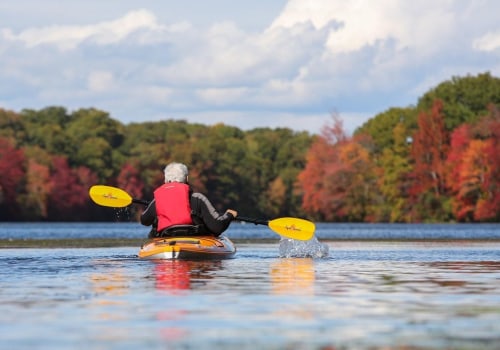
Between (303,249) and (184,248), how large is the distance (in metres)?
6.01

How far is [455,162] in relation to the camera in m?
126

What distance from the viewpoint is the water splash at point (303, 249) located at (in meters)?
33.1

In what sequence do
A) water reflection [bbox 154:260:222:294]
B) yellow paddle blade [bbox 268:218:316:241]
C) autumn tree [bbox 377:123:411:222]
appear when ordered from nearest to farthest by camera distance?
water reflection [bbox 154:260:222:294]
yellow paddle blade [bbox 268:218:316:241]
autumn tree [bbox 377:123:411:222]

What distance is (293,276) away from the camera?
923 inches

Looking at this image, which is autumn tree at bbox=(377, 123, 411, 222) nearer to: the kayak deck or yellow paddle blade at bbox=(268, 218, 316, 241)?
yellow paddle blade at bbox=(268, 218, 316, 241)

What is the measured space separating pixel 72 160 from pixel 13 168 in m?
16.8

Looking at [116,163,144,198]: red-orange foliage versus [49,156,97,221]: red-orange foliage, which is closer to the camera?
[49,156,97,221]: red-orange foliage

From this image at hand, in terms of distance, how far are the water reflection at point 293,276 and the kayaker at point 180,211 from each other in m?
1.73

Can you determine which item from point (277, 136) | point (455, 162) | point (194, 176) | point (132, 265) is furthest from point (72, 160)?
point (132, 265)

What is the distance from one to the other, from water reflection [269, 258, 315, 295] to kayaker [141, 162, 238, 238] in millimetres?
1728

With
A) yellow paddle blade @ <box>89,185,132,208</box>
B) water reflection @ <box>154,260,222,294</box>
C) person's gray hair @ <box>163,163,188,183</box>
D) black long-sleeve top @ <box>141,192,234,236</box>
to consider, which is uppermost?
person's gray hair @ <box>163,163,188,183</box>

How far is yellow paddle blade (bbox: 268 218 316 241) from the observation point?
1238 inches

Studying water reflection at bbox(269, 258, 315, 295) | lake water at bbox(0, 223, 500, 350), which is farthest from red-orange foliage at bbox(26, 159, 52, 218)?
lake water at bbox(0, 223, 500, 350)

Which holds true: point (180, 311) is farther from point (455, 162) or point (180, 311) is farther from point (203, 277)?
point (455, 162)
